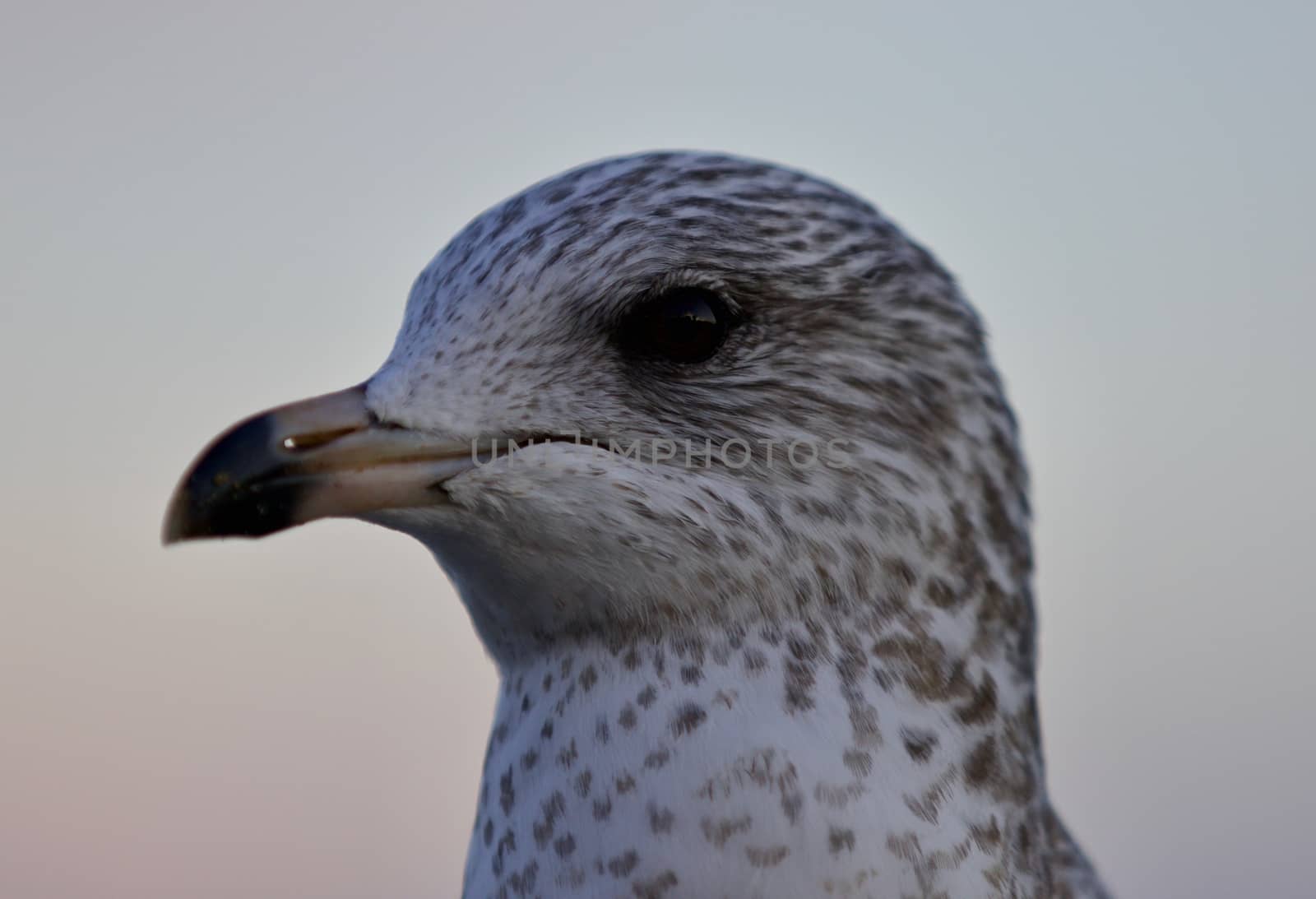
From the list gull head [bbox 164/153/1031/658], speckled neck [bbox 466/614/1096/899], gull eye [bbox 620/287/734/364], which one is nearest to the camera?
speckled neck [bbox 466/614/1096/899]

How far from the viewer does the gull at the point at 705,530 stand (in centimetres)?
189

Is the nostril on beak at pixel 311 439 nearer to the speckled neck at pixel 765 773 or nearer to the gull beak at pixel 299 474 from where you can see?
the gull beak at pixel 299 474

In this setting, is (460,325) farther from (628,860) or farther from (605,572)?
(628,860)

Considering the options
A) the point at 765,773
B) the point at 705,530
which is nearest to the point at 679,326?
the point at 705,530

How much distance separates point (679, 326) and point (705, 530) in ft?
1.16

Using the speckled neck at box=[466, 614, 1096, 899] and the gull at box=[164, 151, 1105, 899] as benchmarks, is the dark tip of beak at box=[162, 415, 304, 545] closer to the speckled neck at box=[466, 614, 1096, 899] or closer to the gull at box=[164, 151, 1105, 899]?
the gull at box=[164, 151, 1105, 899]

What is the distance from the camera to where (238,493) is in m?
1.91

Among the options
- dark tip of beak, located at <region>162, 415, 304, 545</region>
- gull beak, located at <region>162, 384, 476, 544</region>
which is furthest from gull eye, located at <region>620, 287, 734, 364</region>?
dark tip of beak, located at <region>162, 415, 304, 545</region>

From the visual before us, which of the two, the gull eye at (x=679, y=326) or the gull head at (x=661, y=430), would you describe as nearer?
the gull head at (x=661, y=430)

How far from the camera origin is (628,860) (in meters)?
1.88

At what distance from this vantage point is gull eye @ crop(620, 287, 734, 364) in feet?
6.88

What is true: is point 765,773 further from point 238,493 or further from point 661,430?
point 238,493

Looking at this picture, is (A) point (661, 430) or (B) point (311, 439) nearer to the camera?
(B) point (311, 439)

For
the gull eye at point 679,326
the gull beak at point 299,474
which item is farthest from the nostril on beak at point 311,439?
the gull eye at point 679,326
